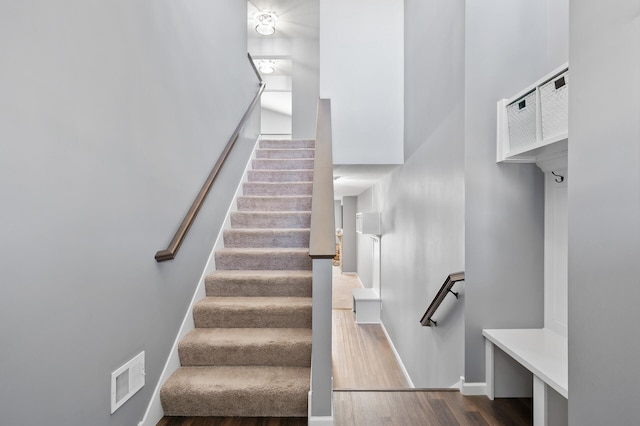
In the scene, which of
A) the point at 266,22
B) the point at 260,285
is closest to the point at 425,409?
the point at 260,285

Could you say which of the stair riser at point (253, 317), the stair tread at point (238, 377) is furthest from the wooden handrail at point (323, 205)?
the stair tread at point (238, 377)

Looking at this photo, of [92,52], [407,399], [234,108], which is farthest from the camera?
[234,108]

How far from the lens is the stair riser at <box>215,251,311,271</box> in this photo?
2.60 meters

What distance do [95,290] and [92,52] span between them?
954mm

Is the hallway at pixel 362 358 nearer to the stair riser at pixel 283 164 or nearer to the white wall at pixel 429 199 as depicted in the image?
the white wall at pixel 429 199

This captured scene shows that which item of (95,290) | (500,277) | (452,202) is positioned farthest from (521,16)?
(95,290)

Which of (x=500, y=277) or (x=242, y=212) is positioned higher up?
(x=242, y=212)

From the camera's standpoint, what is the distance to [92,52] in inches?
50.4

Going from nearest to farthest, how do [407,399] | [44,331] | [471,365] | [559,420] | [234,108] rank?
[44,331]
[559,420]
[407,399]
[471,365]
[234,108]

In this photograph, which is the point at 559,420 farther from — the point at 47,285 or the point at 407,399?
the point at 47,285

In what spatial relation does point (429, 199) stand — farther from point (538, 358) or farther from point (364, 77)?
point (364, 77)

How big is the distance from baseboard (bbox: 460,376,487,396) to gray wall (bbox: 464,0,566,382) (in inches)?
1.3

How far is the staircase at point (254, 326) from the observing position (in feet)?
5.82

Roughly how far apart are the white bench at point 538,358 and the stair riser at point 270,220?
1.69 m
